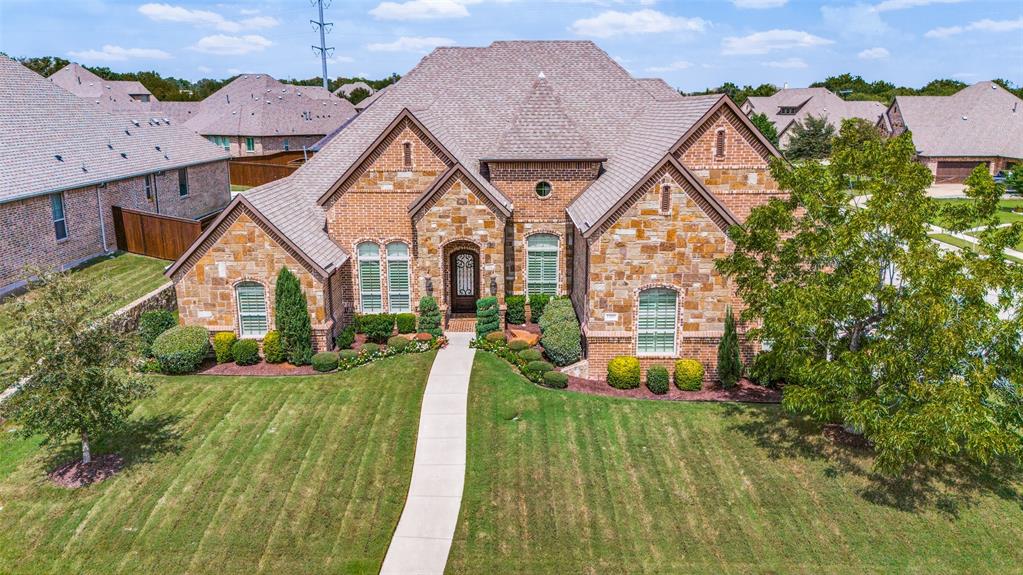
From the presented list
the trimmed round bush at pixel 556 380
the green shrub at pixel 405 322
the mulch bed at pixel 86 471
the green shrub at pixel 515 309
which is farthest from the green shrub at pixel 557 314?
the mulch bed at pixel 86 471

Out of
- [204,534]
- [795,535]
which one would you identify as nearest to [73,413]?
[204,534]

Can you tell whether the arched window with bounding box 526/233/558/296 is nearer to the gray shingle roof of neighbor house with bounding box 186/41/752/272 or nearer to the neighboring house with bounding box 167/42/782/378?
the neighboring house with bounding box 167/42/782/378

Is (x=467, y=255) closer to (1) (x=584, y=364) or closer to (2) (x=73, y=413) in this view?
(1) (x=584, y=364)

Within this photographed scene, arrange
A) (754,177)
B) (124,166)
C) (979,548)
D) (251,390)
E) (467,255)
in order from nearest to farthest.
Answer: (979,548) → (251,390) → (754,177) → (467,255) → (124,166)

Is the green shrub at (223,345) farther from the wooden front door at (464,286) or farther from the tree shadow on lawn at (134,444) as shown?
the wooden front door at (464,286)

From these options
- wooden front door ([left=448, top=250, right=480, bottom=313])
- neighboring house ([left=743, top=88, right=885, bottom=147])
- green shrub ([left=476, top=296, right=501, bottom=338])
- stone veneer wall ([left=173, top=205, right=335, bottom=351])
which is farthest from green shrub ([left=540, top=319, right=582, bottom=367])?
neighboring house ([left=743, top=88, right=885, bottom=147])

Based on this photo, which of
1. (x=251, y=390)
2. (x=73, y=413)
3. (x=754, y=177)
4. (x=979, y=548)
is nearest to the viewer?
(x=979, y=548)

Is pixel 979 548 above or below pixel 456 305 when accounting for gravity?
below

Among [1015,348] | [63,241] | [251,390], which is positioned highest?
[63,241]
